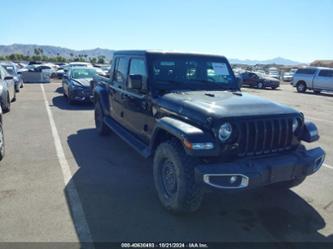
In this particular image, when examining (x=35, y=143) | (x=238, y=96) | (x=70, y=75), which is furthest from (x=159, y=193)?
(x=70, y=75)

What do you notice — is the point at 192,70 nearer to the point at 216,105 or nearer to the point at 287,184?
the point at 216,105

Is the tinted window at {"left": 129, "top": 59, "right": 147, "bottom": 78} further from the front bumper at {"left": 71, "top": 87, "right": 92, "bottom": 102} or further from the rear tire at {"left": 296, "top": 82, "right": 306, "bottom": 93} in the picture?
the rear tire at {"left": 296, "top": 82, "right": 306, "bottom": 93}

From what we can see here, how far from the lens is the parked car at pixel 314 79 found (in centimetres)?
2185

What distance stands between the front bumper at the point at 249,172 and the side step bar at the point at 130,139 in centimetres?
138

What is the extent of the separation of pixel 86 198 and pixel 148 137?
1307 mm

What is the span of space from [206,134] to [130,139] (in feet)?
7.42

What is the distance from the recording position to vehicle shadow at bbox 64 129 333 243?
3572 mm

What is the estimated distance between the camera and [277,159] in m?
3.74

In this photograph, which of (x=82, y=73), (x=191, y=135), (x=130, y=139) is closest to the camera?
(x=191, y=135)

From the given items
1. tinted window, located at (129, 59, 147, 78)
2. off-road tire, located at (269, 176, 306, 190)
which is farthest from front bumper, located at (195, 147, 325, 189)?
tinted window, located at (129, 59, 147, 78)

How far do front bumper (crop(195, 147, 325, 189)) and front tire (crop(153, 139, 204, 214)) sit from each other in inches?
8.9

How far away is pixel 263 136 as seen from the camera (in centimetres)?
382

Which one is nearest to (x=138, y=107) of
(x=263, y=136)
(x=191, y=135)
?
(x=191, y=135)

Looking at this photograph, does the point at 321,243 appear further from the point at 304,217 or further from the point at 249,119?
the point at 249,119
